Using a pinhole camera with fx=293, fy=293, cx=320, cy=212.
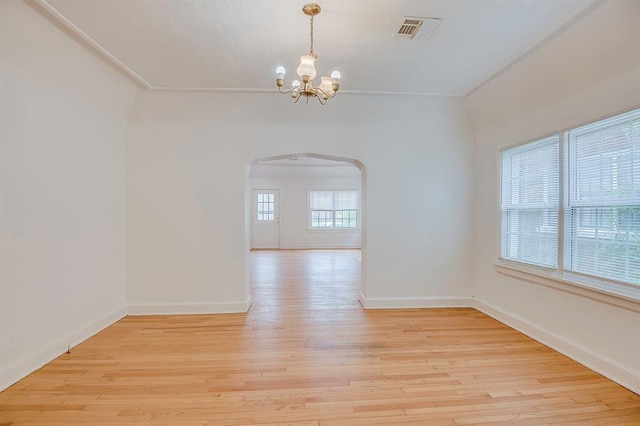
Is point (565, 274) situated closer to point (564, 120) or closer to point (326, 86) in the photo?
point (564, 120)

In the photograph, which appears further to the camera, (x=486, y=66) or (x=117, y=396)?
(x=486, y=66)

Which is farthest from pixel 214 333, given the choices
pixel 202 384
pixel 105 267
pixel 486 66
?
pixel 486 66

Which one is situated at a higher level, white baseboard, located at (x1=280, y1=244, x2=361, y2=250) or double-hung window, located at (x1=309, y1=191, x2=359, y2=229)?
double-hung window, located at (x1=309, y1=191, x2=359, y2=229)

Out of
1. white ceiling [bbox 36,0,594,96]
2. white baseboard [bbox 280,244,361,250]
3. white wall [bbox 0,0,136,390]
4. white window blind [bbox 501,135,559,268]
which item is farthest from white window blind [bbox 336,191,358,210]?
white wall [bbox 0,0,136,390]

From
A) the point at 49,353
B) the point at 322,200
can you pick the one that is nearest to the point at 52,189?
the point at 49,353

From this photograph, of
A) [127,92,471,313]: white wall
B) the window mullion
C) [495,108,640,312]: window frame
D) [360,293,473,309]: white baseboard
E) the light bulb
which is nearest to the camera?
[495,108,640,312]: window frame

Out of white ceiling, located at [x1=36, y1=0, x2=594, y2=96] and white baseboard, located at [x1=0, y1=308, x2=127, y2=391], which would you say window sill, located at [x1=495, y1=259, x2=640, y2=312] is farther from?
white baseboard, located at [x1=0, y1=308, x2=127, y2=391]

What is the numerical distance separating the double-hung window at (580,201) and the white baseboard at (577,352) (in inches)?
24.8

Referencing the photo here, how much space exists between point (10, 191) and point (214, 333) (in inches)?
84.7

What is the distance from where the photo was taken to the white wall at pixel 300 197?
1015cm

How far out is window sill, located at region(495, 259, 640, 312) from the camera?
2217 millimetres

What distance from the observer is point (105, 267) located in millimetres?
3371

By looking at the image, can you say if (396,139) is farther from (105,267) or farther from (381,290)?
(105,267)

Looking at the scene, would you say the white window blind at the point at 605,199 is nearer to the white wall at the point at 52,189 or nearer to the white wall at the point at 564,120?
the white wall at the point at 564,120
